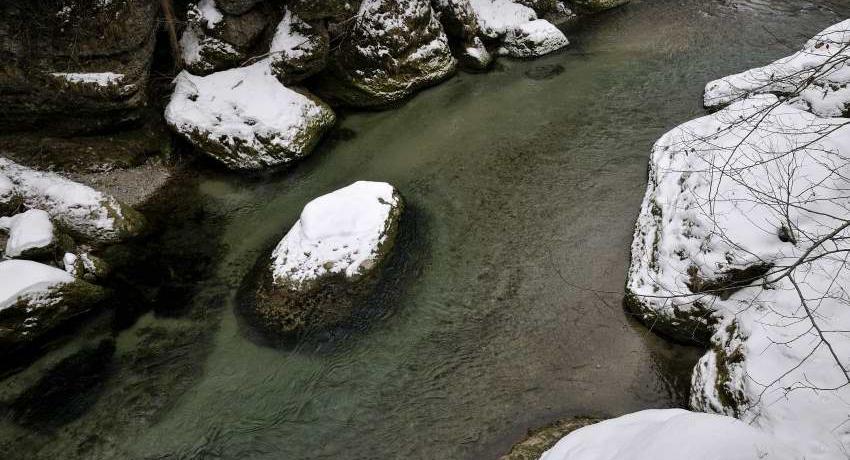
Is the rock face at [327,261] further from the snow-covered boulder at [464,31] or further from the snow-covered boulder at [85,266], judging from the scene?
the snow-covered boulder at [464,31]

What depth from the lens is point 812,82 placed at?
6.43 metres

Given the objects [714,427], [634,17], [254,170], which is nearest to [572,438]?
[714,427]

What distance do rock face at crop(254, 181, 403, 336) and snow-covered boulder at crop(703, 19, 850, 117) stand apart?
18.1 ft

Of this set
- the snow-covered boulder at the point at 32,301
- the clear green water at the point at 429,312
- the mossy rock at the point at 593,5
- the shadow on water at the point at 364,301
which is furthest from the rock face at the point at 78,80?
the mossy rock at the point at 593,5

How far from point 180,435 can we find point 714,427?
5941 millimetres

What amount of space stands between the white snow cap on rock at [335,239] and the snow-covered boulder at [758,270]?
4.07 metres

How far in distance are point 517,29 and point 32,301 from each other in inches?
487

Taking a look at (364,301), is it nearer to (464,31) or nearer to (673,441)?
(673,441)

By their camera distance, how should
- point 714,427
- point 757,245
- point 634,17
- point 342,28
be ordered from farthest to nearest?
point 634,17, point 342,28, point 757,245, point 714,427

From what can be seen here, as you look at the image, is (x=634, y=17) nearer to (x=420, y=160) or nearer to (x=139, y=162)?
(x=420, y=160)

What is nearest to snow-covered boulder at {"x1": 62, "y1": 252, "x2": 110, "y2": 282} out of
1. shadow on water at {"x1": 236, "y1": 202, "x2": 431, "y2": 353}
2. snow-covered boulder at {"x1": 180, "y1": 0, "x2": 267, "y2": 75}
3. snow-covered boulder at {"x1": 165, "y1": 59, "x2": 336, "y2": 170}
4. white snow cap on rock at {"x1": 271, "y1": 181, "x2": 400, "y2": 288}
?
shadow on water at {"x1": 236, "y1": 202, "x2": 431, "y2": 353}

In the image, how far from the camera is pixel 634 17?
13922mm

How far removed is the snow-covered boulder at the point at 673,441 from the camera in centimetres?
349

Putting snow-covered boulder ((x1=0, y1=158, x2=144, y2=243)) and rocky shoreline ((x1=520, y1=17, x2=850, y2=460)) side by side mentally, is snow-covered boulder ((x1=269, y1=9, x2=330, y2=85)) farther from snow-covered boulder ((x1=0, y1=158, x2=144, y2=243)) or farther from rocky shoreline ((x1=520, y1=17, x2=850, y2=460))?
rocky shoreline ((x1=520, y1=17, x2=850, y2=460))
